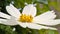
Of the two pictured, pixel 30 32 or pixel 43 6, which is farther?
pixel 43 6

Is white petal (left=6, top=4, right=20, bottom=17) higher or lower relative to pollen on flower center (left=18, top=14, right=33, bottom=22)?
higher

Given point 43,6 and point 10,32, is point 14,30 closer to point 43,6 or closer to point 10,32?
point 10,32

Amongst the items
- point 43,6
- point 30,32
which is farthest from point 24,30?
point 43,6

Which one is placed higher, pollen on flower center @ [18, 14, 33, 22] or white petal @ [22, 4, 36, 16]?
white petal @ [22, 4, 36, 16]

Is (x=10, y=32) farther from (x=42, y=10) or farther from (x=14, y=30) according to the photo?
(x=42, y=10)

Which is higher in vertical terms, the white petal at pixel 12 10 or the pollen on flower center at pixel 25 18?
the white petal at pixel 12 10

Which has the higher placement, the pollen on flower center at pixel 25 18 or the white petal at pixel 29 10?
the white petal at pixel 29 10

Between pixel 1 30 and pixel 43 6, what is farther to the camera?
pixel 43 6

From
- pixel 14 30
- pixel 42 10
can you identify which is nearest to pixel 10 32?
pixel 14 30
